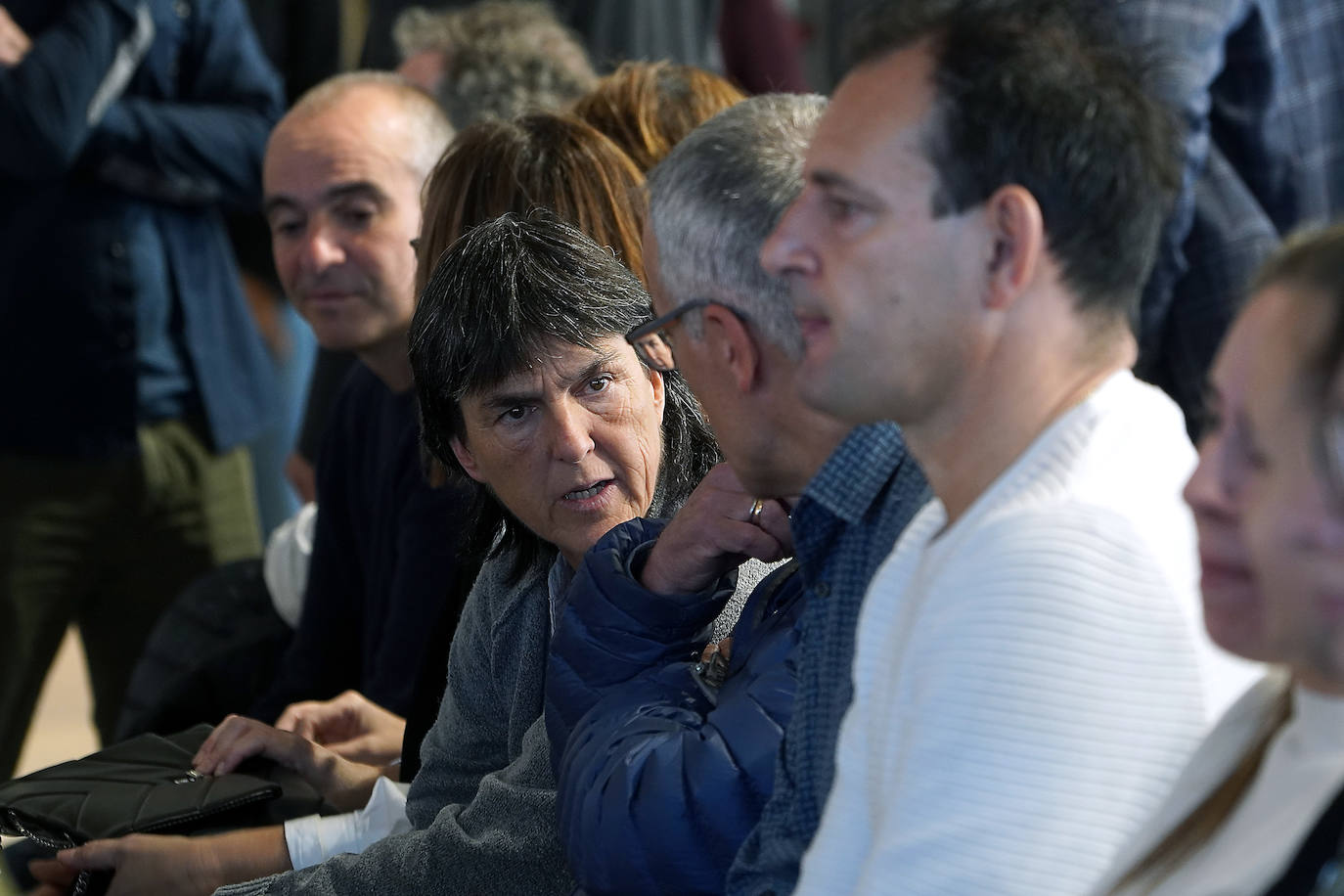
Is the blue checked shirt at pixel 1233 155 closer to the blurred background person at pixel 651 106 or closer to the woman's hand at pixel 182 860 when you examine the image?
the blurred background person at pixel 651 106

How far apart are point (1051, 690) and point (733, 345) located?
1.55ft

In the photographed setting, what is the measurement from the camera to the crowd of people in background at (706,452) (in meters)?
1.00

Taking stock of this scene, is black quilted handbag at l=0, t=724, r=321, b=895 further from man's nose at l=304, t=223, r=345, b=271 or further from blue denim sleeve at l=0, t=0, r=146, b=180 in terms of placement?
blue denim sleeve at l=0, t=0, r=146, b=180

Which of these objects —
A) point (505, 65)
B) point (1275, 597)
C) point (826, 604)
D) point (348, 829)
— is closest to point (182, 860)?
point (348, 829)

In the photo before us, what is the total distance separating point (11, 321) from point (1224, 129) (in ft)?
7.21

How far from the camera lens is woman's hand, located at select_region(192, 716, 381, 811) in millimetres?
2107

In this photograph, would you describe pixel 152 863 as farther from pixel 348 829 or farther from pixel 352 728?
pixel 352 728

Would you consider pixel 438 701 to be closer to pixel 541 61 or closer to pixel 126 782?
pixel 126 782

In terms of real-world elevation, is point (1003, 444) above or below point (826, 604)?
above

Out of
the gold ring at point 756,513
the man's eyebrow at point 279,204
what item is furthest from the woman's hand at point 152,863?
the man's eyebrow at point 279,204

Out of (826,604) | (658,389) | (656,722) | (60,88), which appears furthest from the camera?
(60,88)

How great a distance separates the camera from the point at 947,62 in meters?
1.10

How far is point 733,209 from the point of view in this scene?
1359 millimetres

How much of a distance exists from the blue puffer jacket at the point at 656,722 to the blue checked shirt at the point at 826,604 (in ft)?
0.16
